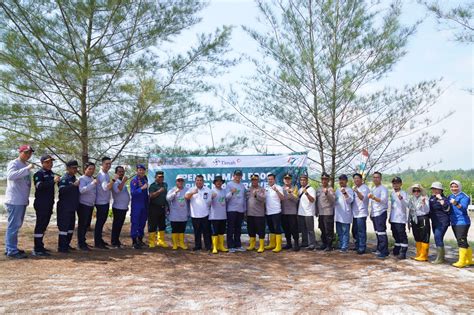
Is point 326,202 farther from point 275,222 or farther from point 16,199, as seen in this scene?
point 16,199

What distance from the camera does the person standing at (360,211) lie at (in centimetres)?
699

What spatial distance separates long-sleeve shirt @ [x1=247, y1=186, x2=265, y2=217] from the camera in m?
7.25

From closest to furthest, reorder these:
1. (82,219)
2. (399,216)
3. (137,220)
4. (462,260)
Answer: (462,260)
(82,219)
(399,216)
(137,220)

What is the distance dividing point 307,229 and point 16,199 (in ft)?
16.7

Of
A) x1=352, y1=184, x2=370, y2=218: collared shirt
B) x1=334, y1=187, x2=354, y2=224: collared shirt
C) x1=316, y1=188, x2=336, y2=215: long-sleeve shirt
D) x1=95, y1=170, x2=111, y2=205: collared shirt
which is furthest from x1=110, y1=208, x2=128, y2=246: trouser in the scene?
x1=352, y1=184, x2=370, y2=218: collared shirt

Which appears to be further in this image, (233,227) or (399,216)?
(233,227)

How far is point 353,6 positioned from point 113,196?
6.05 meters

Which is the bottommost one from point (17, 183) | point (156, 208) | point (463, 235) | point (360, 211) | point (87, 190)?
point (463, 235)

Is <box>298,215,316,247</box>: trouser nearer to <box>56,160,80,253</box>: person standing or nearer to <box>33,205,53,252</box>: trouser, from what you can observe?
<box>56,160,80,253</box>: person standing

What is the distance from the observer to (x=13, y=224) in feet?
18.7

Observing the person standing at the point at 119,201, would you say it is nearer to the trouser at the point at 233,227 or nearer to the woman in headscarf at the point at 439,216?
the trouser at the point at 233,227

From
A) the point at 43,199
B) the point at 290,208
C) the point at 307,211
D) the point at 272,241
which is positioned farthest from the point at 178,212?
the point at 307,211

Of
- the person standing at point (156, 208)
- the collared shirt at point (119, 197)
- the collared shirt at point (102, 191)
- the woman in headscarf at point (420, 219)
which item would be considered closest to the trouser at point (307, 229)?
the woman in headscarf at point (420, 219)

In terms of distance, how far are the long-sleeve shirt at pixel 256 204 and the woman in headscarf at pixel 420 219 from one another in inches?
104
